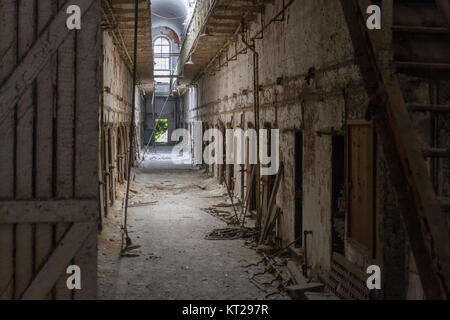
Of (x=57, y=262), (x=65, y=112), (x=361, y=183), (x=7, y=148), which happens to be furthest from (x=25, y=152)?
(x=361, y=183)

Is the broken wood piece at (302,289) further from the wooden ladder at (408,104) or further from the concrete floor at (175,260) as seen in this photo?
the wooden ladder at (408,104)

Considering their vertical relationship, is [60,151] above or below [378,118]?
below

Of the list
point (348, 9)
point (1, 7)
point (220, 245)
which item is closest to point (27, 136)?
point (1, 7)

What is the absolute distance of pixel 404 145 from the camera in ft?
11.8

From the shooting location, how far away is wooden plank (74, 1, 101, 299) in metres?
3.90

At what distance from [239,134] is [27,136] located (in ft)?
36.8

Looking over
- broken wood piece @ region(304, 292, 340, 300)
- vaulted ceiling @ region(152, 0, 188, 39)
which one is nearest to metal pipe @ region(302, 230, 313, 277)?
broken wood piece @ region(304, 292, 340, 300)

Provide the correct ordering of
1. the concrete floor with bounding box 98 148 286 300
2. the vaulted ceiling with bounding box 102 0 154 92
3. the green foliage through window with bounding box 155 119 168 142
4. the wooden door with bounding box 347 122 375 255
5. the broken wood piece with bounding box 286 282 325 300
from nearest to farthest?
the wooden door with bounding box 347 122 375 255
the broken wood piece with bounding box 286 282 325 300
the concrete floor with bounding box 98 148 286 300
the vaulted ceiling with bounding box 102 0 154 92
the green foliage through window with bounding box 155 119 168 142

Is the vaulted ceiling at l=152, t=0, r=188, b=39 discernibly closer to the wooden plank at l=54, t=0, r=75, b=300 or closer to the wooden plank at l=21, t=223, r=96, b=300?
the wooden plank at l=54, t=0, r=75, b=300

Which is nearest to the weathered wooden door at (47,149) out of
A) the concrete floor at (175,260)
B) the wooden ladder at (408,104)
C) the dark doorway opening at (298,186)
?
the wooden ladder at (408,104)

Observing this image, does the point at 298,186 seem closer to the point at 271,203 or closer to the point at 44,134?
the point at 271,203

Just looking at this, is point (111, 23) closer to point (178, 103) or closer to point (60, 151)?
point (60, 151)

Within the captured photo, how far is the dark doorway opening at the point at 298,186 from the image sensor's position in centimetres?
922

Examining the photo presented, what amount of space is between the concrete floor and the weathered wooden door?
3.66m
